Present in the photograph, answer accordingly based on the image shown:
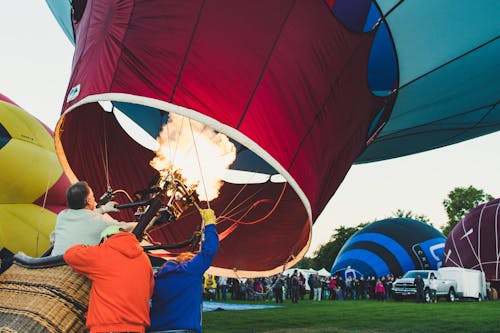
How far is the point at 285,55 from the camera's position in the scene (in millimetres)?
4000

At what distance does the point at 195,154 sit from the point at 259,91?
5.15 feet

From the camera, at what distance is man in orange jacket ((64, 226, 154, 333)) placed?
2270 millimetres

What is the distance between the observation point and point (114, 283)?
7.53 feet

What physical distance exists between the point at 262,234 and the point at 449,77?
2.99 m

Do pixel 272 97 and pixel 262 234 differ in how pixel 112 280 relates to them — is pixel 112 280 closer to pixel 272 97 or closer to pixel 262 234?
pixel 272 97

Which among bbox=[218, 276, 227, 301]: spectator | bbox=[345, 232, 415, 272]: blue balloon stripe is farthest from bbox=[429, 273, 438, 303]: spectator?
bbox=[218, 276, 227, 301]: spectator

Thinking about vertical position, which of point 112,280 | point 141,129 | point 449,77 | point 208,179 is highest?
point 449,77

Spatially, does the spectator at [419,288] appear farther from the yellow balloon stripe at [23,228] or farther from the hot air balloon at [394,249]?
the yellow balloon stripe at [23,228]

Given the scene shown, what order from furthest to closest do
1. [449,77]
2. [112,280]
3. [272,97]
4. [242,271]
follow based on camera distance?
[449,77] → [242,271] → [272,97] → [112,280]

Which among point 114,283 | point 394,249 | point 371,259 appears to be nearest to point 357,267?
point 371,259

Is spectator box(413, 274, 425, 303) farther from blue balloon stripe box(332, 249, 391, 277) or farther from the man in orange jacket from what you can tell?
the man in orange jacket

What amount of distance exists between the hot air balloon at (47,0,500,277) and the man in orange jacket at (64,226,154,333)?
57.3 inches

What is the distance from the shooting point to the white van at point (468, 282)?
17.1m

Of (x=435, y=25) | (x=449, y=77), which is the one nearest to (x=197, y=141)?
(x=435, y=25)
